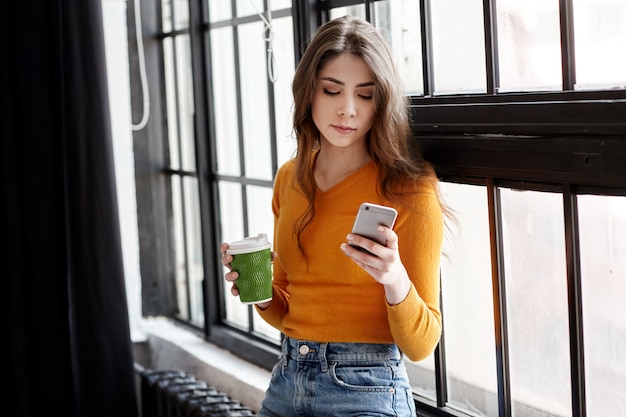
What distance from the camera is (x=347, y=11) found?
1.85 meters

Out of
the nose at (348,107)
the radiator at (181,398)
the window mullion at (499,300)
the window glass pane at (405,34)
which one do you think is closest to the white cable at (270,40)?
the window glass pane at (405,34)

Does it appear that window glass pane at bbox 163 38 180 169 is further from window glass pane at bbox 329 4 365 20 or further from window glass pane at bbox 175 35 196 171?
window glass pane at bbox 329 4 365 20

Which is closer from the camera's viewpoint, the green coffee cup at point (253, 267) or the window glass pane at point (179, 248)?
the green coffee cup at point (253, 267)

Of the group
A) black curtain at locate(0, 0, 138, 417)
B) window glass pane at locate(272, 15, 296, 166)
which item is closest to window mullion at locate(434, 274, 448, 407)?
window glass pane at locate(272, 15, 296, 166)

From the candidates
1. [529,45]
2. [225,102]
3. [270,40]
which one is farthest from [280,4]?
[529,45]

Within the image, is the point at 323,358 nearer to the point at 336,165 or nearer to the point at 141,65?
the point at 336,165

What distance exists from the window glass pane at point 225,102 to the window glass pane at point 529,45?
3.64 feet

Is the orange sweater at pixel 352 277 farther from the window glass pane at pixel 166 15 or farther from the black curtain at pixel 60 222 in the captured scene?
the window glass pane at pixel 166 15

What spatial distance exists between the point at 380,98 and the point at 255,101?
0.95 metres

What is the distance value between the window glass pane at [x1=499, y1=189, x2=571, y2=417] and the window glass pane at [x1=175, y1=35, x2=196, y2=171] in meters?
1.38

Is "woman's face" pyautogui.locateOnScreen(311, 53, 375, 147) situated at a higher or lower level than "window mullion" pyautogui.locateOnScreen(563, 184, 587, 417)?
higher

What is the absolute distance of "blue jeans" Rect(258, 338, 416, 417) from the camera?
1.41 meters

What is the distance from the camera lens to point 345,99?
1.44 meters

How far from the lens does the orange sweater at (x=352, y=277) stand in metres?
1.39
